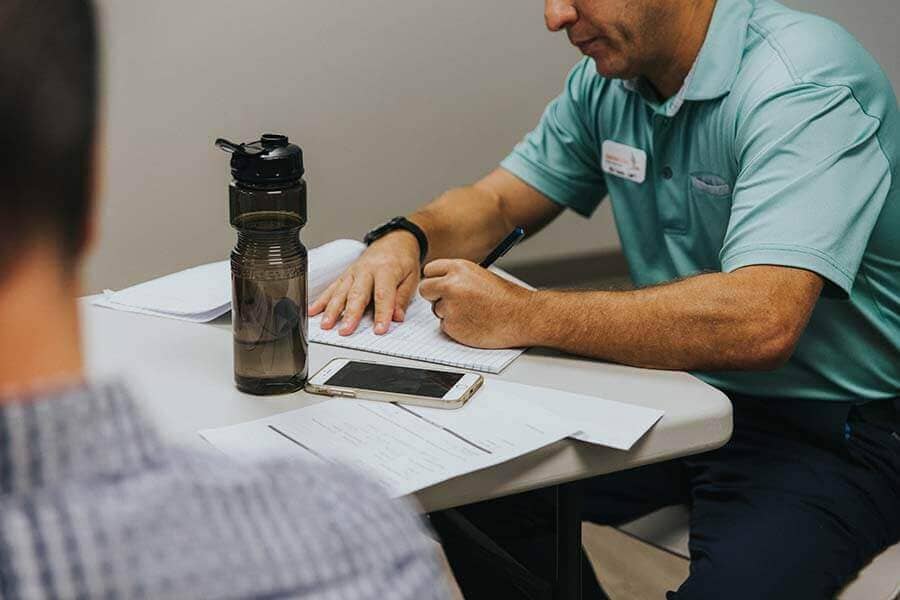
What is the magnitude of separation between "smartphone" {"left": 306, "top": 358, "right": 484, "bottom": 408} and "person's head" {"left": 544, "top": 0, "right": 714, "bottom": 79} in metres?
0.71

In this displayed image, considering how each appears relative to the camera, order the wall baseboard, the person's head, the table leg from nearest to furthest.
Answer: the table leg
the person's head
the wall baseboard

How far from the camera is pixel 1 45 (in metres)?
0.42

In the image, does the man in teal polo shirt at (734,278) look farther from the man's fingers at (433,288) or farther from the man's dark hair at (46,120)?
the man's dark hair at (46,120)

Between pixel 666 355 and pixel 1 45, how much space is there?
1079 mm

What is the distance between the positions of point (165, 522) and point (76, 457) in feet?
0.15

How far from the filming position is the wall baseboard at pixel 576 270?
8.90 feet

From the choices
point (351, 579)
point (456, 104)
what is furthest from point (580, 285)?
point (351, 579)

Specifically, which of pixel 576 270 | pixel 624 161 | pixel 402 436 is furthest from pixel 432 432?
pixel 576 270

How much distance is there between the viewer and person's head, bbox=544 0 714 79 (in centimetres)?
175

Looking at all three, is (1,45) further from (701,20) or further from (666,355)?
(701,20)

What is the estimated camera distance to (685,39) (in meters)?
1.78

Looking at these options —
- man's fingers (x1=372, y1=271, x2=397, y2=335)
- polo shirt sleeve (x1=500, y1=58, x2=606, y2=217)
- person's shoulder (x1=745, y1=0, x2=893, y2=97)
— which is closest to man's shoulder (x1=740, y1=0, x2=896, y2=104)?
person's shoulder (x1=745, y1=0, x2=893, y2=97)

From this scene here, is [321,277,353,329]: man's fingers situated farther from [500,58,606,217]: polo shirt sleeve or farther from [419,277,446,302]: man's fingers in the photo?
[500,58,606,217]: polo shirt sleeve

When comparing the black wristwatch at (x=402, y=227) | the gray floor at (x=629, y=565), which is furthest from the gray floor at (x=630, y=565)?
the black wristwatch at (x=402, y=227)
